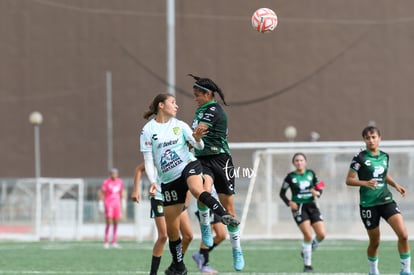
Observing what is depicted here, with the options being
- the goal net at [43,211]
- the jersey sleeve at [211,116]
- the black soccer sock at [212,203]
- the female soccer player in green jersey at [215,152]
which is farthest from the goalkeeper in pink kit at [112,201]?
the black soccer sock at [212,203]

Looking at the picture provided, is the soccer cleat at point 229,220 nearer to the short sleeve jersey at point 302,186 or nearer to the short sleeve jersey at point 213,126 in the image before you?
the short sleeve jersey at point 213,126

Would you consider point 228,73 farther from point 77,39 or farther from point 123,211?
point 123,211

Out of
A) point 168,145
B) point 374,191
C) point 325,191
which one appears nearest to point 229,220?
point 168,145

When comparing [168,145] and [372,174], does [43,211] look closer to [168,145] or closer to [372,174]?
[372,174]

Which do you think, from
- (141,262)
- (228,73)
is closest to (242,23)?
(228,73)

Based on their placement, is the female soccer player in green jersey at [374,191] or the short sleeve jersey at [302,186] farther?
the short sleeve jersey at [302,186]

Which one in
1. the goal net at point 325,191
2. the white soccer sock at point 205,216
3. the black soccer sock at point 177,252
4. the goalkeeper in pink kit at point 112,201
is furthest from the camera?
the goal net at point 325,191

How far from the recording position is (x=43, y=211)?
25.9 m

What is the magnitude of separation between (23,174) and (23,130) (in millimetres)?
1922

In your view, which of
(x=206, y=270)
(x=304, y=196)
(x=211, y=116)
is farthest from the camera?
(x=304, y=196)

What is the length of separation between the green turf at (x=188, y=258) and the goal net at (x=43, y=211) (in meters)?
2.97

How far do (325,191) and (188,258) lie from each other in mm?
7101

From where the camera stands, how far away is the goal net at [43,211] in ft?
84.6

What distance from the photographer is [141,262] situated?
16469 mm
